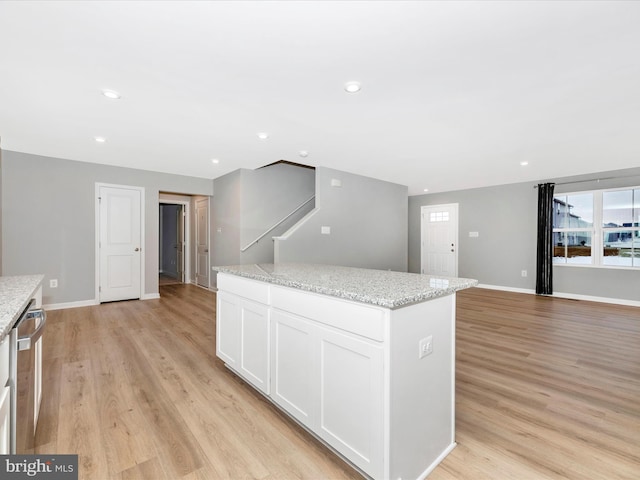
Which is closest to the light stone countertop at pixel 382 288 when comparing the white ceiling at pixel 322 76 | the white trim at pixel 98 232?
the white ceiling at pixel 322 76

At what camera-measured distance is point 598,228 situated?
5.73m

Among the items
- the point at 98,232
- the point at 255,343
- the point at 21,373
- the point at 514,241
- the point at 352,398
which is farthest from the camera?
the point at 514,241

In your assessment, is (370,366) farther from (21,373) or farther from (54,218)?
(54,218)

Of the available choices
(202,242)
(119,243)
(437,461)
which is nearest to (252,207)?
(202,242)

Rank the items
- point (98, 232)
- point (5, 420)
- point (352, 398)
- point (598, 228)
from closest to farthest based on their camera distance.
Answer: point (5, 420) < point (352, 398) < point (98, 232) < point (598, 228)

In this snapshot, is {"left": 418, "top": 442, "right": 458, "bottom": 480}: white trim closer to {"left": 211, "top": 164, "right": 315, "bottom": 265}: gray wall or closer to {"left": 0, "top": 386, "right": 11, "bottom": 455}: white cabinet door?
{"left": 0, "top": 386, "right": 11, "bottom": 455}: white cabinet door

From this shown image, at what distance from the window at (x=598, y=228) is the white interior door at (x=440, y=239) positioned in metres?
2.03

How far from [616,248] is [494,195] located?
7.48 feet

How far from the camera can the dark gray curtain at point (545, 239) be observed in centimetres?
607

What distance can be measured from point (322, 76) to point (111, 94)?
1.85 m

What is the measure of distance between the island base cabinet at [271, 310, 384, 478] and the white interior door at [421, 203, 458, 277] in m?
6.58

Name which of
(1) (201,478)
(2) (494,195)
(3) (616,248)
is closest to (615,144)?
(3) (616,248)

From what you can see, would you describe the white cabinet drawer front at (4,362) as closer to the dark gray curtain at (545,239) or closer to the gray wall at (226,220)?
the gray wall at (226,220)

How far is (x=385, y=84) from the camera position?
8.43 ft
